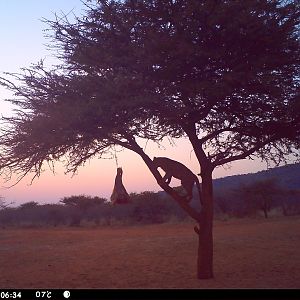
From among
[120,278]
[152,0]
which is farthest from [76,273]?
[152,0]

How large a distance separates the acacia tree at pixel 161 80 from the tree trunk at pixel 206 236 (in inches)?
1.0

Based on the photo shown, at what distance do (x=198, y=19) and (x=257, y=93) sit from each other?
2263 mm

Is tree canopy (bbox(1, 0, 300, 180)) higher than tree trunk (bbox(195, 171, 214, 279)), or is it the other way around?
tree canopy (bbox(1, 0, 300, 180))

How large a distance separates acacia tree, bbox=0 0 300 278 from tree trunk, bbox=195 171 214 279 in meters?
0.02

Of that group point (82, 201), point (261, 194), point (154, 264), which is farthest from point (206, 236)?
point (82, 201)

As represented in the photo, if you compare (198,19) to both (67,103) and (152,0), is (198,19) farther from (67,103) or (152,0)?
(67,103)

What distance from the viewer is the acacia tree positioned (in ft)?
41.9

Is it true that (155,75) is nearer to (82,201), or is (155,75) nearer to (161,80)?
(161,80)

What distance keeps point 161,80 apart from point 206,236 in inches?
154

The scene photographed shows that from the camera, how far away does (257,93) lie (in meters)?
13.6
